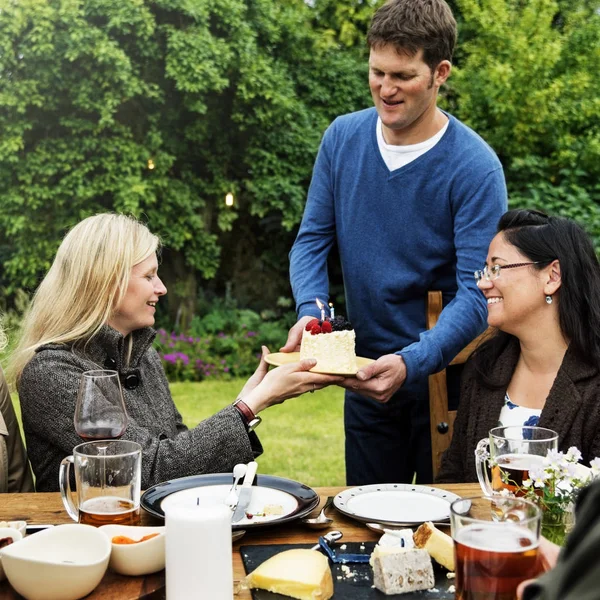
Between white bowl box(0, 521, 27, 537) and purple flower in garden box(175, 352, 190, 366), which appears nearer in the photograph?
white bowl box(0, 521, 27, 537)

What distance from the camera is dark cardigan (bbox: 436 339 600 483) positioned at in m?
2.51

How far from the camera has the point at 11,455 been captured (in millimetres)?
2547

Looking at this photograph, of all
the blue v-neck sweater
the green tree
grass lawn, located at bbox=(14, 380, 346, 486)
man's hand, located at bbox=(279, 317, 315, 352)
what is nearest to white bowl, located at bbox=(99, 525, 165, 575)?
the blue v-neck sweater

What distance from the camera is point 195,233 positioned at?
28.6 ft

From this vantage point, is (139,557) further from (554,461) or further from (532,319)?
(532,319)

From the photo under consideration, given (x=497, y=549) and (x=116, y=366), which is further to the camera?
(x=116, y=366)

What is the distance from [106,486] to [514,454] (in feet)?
2.84

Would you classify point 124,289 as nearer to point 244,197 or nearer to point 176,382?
point 176,382

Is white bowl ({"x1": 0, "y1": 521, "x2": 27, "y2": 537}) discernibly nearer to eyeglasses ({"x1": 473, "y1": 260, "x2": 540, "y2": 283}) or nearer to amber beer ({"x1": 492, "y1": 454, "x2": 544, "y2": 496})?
amber beer ({"x1": 492, "y1": 454, "x2": 544, "y2": 496})

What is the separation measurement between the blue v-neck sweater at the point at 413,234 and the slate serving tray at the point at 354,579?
1217 millimetres

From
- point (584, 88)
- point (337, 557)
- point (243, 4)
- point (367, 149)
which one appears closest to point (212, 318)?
point (243, 4)

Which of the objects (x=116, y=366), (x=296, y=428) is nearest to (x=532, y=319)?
(x=116, y=366)

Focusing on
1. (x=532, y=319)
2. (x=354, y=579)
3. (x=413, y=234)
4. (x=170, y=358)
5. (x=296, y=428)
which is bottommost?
(x=296, y=428)

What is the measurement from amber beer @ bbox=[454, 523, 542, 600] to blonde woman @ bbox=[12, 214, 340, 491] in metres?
1.10
